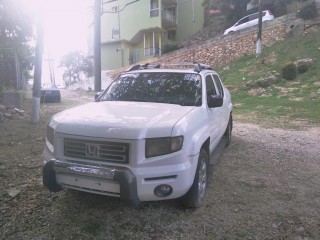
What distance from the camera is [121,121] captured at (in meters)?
3.51

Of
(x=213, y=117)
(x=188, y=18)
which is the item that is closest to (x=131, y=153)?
(x=213, y=117)

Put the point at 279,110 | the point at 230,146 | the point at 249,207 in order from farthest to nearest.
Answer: the point at 279,110 → the point at 230,146 → the point at 249,207

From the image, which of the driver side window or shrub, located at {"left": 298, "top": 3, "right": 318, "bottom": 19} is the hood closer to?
the driver side window

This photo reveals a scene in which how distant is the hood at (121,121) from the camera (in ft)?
11.1

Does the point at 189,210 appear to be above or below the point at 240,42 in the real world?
below

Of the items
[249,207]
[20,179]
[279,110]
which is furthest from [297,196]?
[279,110]

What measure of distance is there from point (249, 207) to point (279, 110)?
8941 millimetres

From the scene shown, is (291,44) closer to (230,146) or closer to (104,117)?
(230,146)

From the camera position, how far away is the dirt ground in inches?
136

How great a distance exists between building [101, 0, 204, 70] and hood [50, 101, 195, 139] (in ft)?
99.0

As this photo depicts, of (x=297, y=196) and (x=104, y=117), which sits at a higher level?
(x=104, y=117)

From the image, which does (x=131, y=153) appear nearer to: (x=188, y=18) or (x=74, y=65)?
(x=188, y=18)

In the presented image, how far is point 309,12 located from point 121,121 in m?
23.3

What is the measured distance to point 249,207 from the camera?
4059 millimetres
